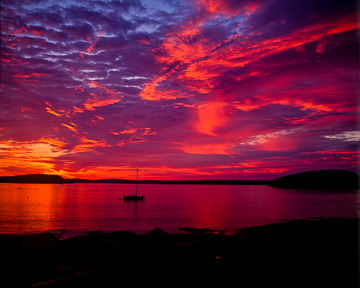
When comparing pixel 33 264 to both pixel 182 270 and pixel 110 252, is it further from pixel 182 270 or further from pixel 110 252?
pixel 182 270

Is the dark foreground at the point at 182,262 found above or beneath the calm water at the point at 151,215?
above

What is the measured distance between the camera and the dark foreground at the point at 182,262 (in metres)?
17.8

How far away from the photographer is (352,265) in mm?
19078

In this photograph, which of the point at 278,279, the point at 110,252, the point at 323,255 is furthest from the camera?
the point at 110,252

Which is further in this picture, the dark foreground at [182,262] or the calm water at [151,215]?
the calm water at [151,215]

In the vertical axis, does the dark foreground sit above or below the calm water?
above

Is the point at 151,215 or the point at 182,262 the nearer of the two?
the point at 182,262

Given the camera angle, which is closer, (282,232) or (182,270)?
(182,270)

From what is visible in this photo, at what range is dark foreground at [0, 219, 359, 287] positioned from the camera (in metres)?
17.8

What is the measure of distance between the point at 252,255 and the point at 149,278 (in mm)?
9379

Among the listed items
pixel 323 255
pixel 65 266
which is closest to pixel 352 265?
pixel 323 255

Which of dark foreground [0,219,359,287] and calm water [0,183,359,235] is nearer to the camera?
dark foreground [0,219,359,287]

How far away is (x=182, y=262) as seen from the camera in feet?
68.4

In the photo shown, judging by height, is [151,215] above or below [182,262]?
below
